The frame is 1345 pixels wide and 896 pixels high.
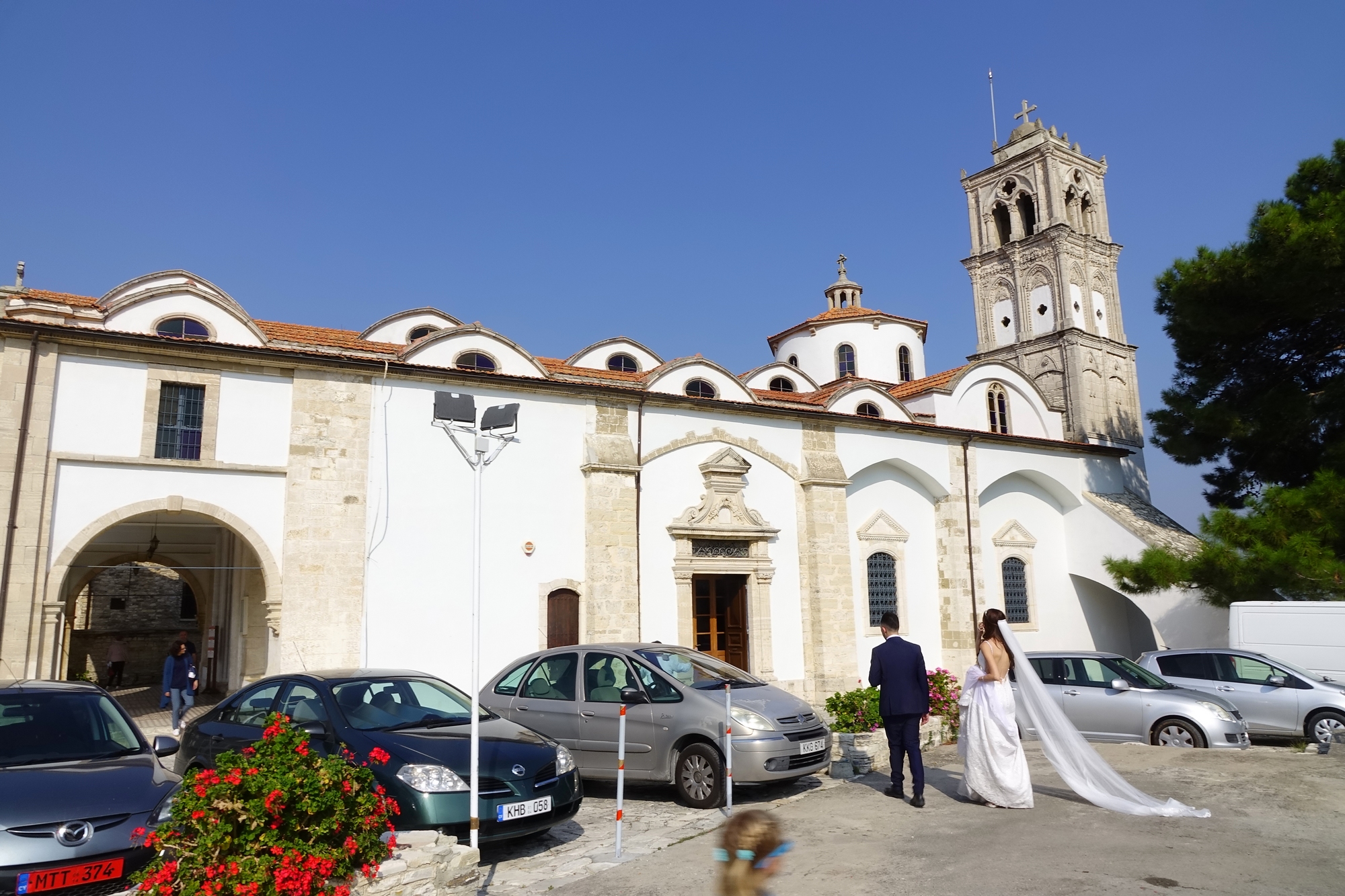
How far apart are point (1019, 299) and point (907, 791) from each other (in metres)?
24.9

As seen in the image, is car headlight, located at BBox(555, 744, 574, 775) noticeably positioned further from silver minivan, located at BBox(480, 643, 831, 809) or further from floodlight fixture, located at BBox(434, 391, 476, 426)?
floodlight fixture, located at BBox(434, 391, 476, 426)

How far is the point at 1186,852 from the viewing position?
20.0ft

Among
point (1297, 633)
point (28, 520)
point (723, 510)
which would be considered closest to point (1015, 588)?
point (1297, 633)

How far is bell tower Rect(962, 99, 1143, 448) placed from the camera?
1101 inches

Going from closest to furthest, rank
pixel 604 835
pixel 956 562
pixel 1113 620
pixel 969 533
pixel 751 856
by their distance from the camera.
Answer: pixel 751 856 < pixel 604 835 < pixel 956 562 < pixel 969 533 < pixel 1113 620

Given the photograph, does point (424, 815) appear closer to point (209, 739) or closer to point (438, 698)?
point (438, 698)

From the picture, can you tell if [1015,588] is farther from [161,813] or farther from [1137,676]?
[161,813]

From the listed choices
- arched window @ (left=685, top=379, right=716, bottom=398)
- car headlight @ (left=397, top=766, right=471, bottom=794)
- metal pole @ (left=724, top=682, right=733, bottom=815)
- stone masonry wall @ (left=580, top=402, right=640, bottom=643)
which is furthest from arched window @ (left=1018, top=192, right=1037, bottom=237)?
car headlight @ (left=397, top=766, right=471, bottom=794)

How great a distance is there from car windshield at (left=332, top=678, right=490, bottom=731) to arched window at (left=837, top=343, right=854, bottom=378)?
2173 centimetres

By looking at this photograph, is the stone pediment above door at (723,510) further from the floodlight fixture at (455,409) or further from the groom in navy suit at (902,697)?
the floodlight fixture at (455,409)

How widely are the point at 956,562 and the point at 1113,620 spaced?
570 centimetres

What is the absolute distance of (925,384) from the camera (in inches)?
908

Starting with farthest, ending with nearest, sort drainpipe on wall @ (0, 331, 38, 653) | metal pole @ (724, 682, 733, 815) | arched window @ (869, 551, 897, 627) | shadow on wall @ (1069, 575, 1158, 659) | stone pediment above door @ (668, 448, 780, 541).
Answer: shadow on wall @ (1069, 575, 1158, 659) → arched window @ (869, 551, 897, 627) → stone pediment above door @ (668, 448, 780, 541) → drainpipe on wall @ (0, 331, 38, 653) → metal pole @ (724, 682, 733, 815)

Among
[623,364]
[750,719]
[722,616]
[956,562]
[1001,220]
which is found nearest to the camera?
[750,719]
